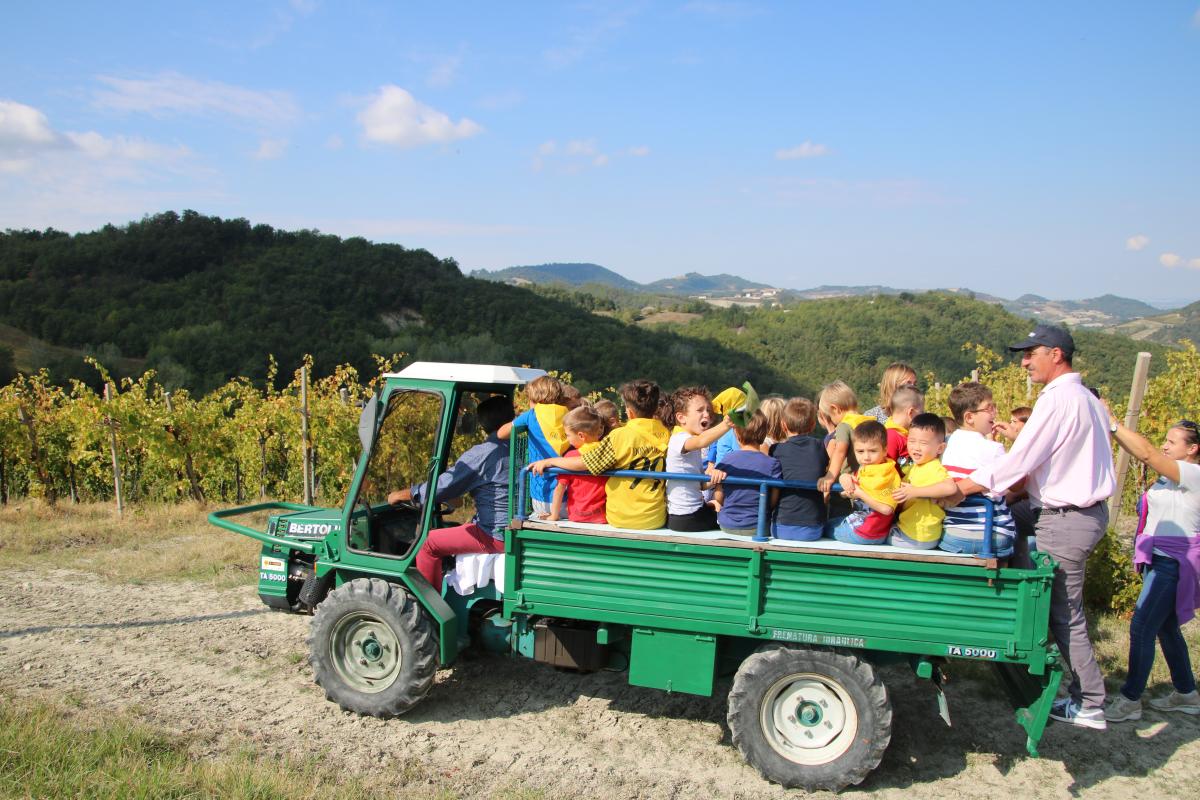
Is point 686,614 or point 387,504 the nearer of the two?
point 686,614

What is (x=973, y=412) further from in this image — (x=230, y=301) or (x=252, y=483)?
(x=230, y=301)

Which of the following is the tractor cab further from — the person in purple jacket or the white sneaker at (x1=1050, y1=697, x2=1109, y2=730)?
the person in purple jacket

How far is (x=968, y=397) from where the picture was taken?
14.2 ft

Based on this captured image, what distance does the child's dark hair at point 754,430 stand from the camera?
4.04 m

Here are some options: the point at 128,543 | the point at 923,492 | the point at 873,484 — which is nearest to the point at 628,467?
the point at 873,484

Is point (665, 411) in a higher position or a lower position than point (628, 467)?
higher

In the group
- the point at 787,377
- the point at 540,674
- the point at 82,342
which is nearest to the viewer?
the point at 540,674

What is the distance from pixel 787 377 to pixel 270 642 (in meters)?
55.3

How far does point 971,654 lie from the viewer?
11.8 feet

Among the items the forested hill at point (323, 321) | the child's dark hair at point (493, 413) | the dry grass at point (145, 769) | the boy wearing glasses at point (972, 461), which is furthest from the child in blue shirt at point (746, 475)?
the forested hill at point (323, 321)

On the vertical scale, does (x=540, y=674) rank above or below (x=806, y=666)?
below

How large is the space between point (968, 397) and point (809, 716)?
1895 millimetres

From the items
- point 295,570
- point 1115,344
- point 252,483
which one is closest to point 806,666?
point 295,570

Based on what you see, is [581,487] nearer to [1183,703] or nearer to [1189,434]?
[1189,434]
